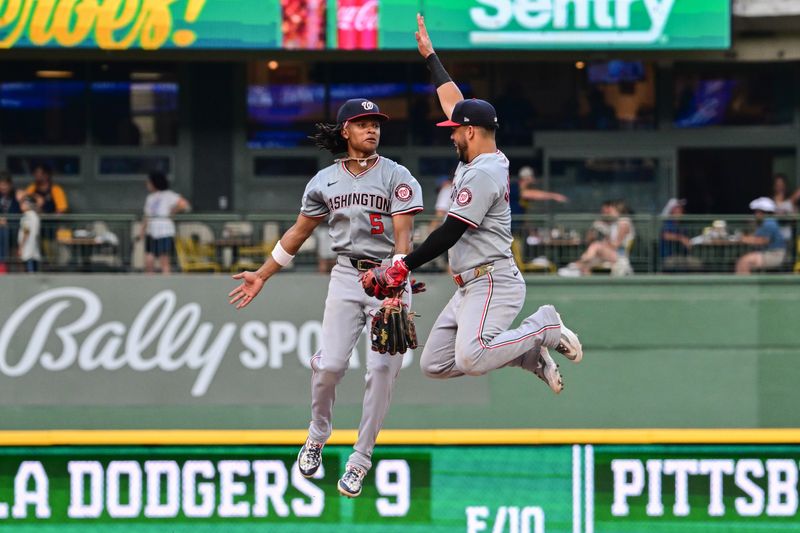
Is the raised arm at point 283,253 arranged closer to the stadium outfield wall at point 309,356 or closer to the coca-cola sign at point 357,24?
the stadium outfield wall at point 309,356

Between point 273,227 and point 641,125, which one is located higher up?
point 641,125

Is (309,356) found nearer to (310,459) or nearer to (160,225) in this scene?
(160,225)

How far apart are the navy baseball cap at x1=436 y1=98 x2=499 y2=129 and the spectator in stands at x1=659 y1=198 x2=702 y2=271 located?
1027cm

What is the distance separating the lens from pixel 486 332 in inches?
320

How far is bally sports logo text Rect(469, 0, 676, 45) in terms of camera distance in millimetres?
19875

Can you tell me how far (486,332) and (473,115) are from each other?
127 centimetres

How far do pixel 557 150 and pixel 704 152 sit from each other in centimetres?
261

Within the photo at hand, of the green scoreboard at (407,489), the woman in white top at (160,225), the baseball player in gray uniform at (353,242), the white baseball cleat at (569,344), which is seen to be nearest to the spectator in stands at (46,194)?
the woman in white top at (160,225)

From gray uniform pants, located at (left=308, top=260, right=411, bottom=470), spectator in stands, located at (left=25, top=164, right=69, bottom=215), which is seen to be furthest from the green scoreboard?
spectator in stands, located at (left=25, top=164, right=69, bottom=215)

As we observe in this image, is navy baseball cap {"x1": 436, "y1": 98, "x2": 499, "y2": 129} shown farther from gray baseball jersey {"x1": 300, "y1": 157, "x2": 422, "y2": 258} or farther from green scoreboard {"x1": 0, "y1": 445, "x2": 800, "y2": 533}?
green scoreboard {"x1": 0, "y1": 445, "x2": 800, "y2": 533}

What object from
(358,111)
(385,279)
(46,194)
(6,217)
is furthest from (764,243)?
(385,279)

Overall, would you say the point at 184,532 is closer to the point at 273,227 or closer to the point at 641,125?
the point at 273,227

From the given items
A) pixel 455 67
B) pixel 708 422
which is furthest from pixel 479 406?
pixel 455 67

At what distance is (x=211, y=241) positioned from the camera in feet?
59.6
